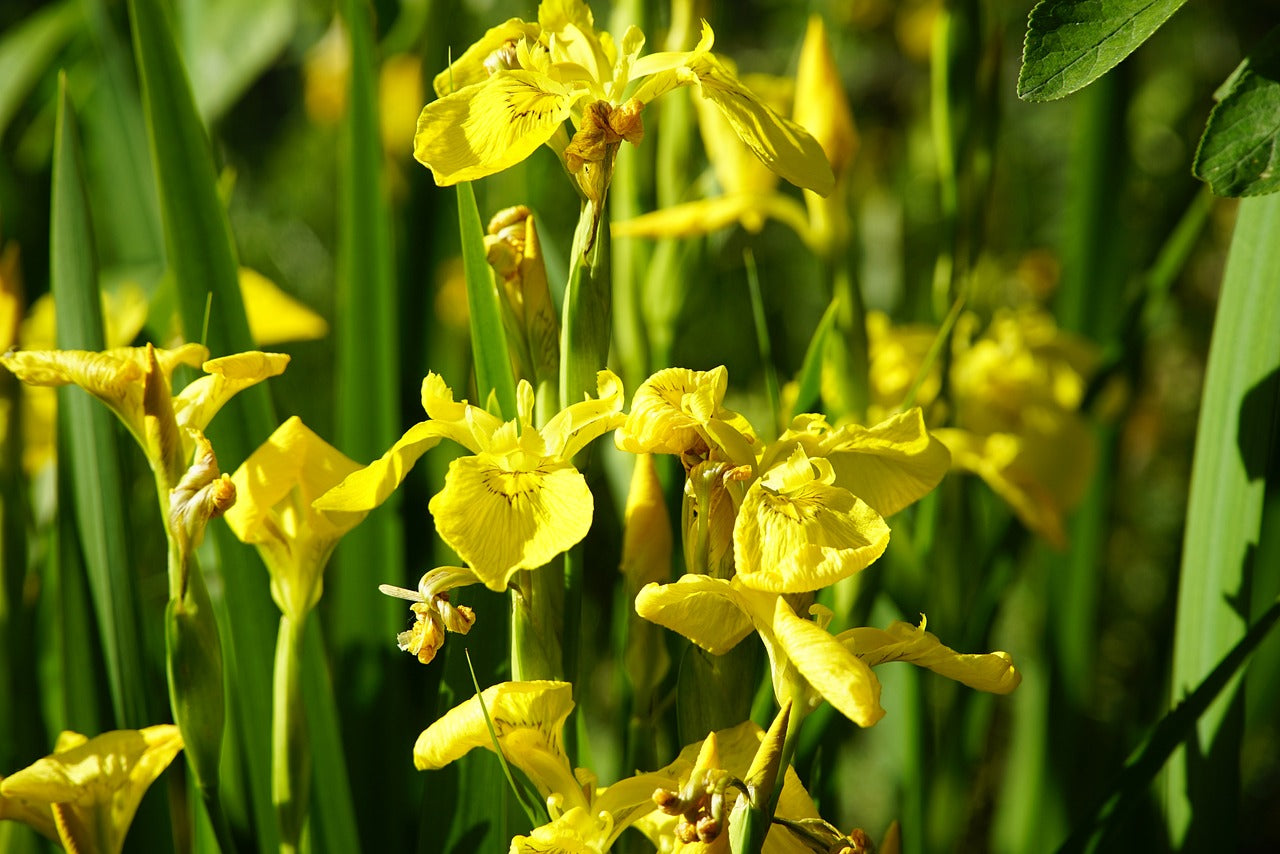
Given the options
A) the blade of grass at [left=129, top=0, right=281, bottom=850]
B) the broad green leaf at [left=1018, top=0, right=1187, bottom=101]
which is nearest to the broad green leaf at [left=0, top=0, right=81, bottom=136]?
the blade of grass at [left=129, top=0, right=281, bottom=850]

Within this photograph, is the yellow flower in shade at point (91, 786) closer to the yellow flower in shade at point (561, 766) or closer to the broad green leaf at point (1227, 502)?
the yellow flower in shade at point (561, 766)

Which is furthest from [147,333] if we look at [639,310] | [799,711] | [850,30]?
[850,30]

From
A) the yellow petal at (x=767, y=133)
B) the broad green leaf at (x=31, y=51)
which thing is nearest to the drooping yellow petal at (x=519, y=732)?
the yellow petal at (x=767, y=133)

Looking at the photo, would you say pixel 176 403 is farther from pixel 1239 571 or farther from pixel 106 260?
pixel 106 260

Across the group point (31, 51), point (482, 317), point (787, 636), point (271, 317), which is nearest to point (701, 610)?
point (787, 636)

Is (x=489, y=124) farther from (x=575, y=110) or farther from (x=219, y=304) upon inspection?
(x=219, y=304)

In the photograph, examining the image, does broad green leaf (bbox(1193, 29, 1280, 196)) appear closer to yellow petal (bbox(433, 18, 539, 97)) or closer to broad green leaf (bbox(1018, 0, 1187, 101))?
broad green leaf (bbox(1018, 0, 1187, 101))
